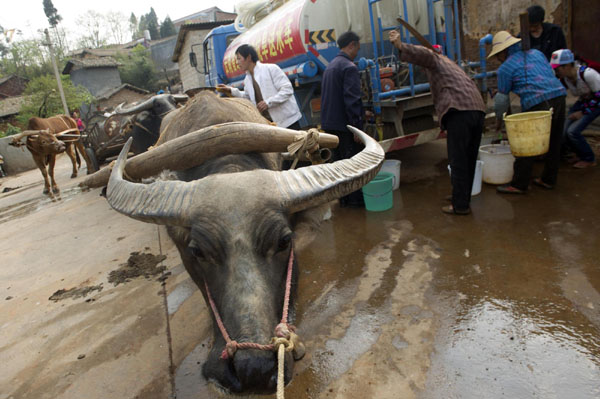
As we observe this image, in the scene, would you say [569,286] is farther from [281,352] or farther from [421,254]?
[281,352]

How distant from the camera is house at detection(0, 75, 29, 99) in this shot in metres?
38.8

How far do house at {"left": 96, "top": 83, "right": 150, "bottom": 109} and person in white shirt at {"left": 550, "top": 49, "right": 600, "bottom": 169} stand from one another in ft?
108

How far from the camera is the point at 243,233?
1834mm

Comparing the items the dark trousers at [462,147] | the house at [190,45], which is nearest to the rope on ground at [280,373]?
the dark trousers at [462,147]

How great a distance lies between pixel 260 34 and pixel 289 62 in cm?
142

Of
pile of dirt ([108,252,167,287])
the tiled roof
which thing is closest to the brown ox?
pile of dirt ([108,252,167,287])

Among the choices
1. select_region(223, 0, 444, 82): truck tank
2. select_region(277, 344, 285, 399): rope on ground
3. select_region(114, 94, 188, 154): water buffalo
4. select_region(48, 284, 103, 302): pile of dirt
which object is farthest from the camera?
select_region(114, 94, 188, 154): water buffalo

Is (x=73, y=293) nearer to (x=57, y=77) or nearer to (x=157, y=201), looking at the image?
(x=157, y=201)

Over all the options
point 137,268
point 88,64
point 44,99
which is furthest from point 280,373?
point 88,64

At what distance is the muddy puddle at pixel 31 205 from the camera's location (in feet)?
26.7

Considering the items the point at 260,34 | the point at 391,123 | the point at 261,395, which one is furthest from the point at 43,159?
the point at 261,395

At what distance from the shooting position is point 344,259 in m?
3.81

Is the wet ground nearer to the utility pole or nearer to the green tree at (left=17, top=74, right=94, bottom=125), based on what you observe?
the utility pole

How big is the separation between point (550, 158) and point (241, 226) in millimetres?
4217
